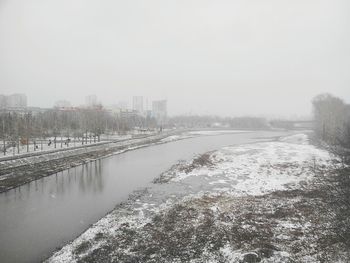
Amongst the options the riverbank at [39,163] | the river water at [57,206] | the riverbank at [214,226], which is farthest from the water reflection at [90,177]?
the riverbank at [214,226]

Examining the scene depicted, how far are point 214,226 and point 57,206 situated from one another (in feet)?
39.3

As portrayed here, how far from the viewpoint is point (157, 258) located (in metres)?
11.5

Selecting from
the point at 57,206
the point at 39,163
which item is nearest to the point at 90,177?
the point at 57,206

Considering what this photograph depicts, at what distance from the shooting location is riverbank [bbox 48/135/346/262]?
11.7m

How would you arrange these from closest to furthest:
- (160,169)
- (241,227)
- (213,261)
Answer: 1. (213,261)
2. (241,227)
3. (160,169)

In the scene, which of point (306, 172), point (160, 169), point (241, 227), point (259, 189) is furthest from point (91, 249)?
point (306, 172)

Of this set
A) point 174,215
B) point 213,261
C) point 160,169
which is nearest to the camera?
point 213,261

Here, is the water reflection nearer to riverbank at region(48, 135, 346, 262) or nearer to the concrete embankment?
the concrete embankment

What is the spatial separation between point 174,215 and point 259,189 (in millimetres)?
10197

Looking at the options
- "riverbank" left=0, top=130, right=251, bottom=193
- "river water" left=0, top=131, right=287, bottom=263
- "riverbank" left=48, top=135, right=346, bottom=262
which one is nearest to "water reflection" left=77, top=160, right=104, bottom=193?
"river water" left=0, top=131, right=287, bottom=263

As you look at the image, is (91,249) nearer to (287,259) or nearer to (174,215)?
(174,215)

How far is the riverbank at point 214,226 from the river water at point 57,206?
1283 millimetres

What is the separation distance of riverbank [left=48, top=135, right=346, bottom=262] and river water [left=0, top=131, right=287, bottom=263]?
1283 millimetres

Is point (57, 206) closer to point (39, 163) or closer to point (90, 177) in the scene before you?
point (90, 177)
